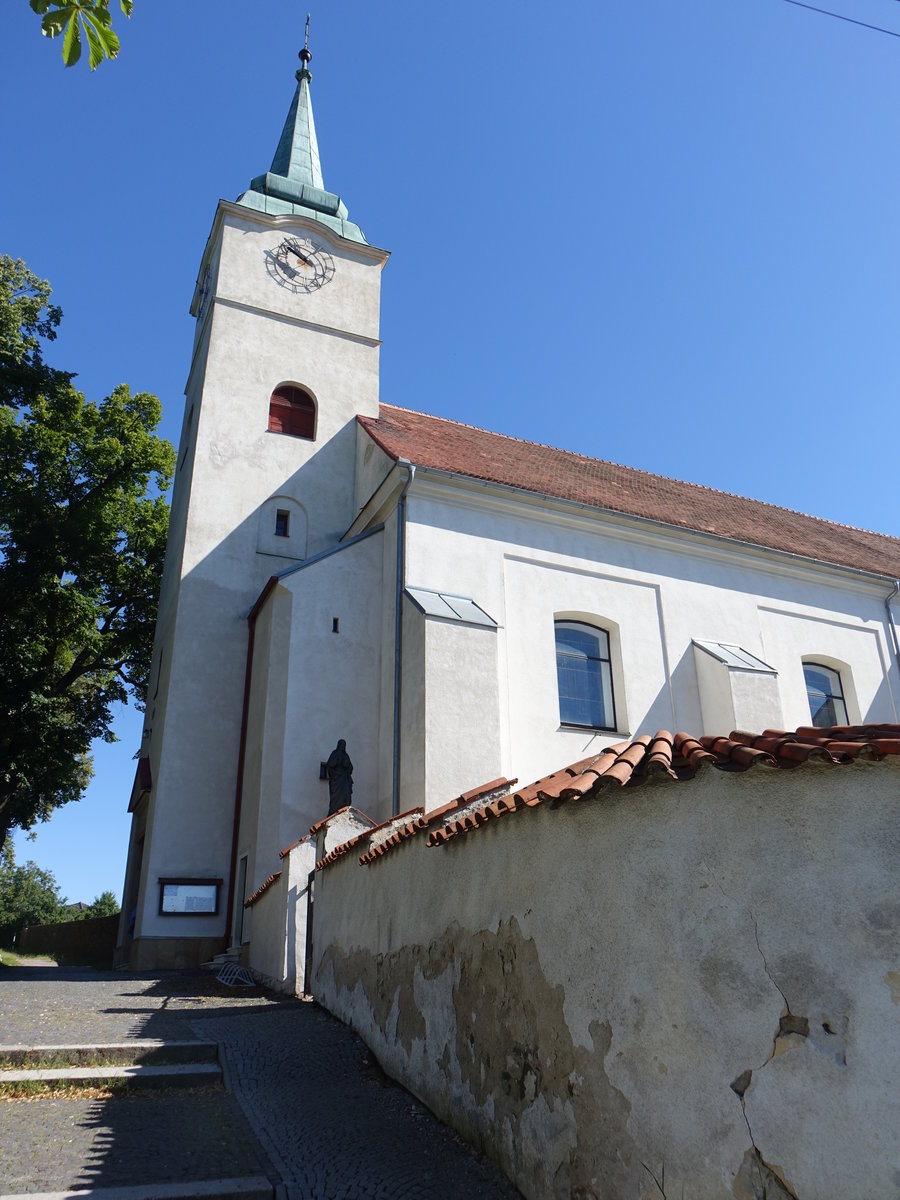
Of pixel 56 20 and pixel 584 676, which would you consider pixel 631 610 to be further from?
pixel 56 20

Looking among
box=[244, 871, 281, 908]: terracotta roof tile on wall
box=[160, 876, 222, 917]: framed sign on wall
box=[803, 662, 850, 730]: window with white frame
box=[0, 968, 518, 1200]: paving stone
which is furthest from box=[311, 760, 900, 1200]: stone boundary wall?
box=[803, 662, 850, 730]: window with white frame

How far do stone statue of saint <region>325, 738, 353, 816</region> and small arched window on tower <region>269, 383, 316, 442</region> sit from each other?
7798 millimetres

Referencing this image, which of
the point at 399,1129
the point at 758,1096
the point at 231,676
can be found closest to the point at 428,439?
the point at 231,676

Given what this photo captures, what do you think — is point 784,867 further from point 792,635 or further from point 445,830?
point 792,635

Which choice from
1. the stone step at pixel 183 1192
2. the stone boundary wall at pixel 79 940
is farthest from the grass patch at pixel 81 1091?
the stone boundary wall at pixel 79 940

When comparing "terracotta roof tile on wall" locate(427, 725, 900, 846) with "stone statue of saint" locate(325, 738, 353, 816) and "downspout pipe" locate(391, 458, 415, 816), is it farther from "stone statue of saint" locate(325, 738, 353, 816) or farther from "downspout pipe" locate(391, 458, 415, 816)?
"stone statue of saint" locate(325, 738, 353, 816)

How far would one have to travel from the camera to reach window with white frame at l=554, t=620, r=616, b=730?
14.3m

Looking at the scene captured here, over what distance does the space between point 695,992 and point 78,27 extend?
447 cm

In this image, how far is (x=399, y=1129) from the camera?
529 cm

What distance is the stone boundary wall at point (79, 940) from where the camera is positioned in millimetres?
22484

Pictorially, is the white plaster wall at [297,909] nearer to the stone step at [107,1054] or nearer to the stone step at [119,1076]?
the stone step at [107,1054]

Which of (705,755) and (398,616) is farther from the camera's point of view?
(398,616)

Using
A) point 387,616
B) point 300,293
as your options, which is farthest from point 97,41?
point 300,293

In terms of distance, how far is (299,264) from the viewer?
66.2ft
